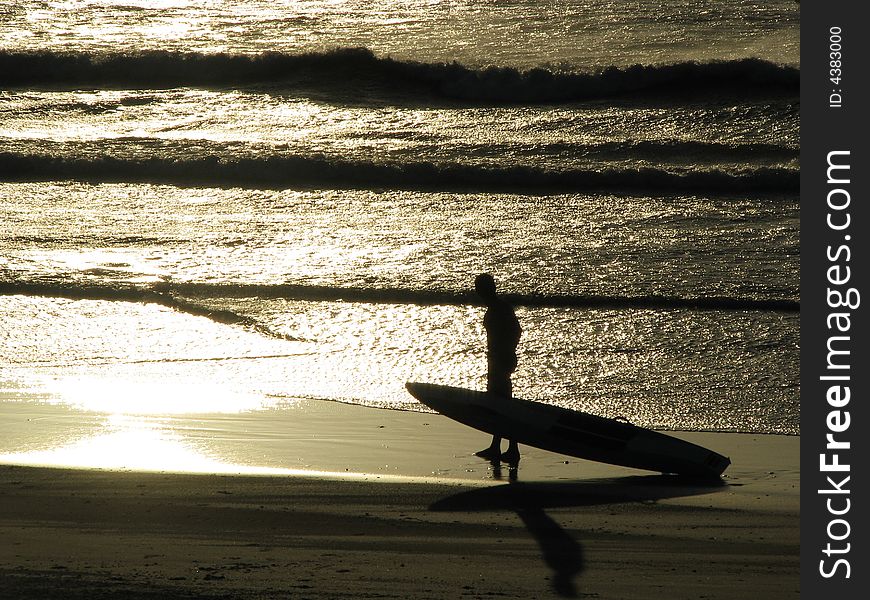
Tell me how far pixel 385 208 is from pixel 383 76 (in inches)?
328

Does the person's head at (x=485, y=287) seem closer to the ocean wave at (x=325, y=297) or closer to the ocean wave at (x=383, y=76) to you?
the ocean wave at (x=325, y=297)

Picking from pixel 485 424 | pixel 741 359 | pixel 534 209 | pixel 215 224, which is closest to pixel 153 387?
pixel 485 424

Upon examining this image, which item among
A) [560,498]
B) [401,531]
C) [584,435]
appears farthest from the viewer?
[584,435]

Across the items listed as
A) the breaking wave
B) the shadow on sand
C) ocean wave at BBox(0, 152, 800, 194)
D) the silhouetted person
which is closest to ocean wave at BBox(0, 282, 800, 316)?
the breaking wave

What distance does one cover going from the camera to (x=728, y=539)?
5355mm

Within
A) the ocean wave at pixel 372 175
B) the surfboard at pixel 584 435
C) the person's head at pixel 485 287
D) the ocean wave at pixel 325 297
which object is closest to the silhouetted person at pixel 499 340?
the person's head at pixel 485 287

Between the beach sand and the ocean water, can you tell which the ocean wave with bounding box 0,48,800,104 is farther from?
the beach sand

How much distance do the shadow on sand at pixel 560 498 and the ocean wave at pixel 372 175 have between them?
11096 mm

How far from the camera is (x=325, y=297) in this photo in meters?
11.9

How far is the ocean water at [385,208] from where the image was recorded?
359 inches

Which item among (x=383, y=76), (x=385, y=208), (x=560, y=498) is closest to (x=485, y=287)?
(x=560, y=498)

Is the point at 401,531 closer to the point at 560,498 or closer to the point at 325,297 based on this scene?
the point at 560,498

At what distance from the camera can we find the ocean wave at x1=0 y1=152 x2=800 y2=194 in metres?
17.4

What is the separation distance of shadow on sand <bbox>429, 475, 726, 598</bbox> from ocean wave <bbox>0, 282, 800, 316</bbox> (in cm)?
484
